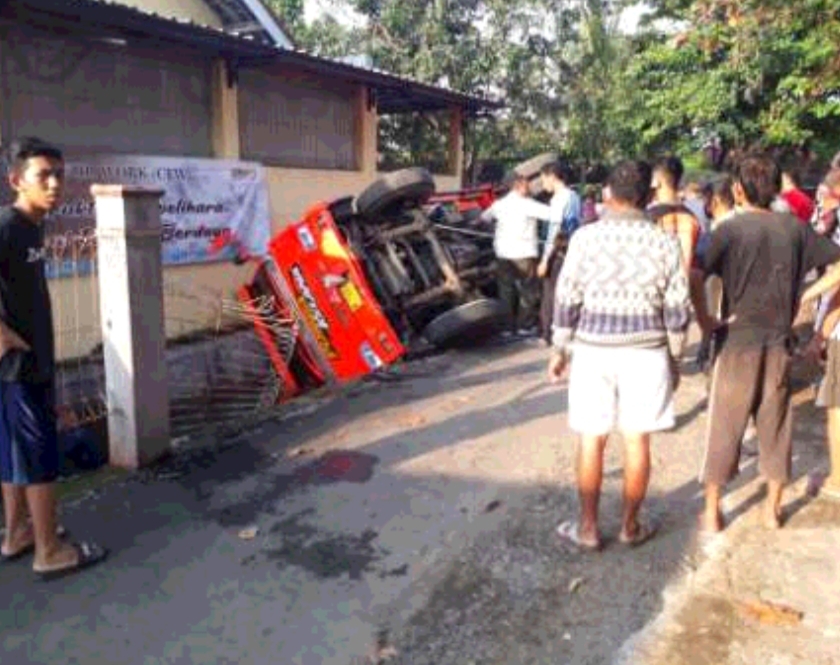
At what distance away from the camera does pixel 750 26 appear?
10414 millimetres

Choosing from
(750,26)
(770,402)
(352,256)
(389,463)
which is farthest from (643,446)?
(750,26)

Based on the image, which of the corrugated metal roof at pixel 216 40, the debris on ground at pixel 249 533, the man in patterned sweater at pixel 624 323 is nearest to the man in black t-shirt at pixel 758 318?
the man in patterned sweater at pixel 624 323

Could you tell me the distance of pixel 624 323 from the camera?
3770 mm

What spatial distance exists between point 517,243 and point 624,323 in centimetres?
→ 492

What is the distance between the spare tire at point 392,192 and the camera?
26.7 ft

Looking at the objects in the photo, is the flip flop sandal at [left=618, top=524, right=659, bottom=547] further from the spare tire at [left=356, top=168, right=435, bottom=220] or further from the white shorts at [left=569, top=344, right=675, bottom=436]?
the spare tire at [left=356, top=168, right=435, bottom=220]

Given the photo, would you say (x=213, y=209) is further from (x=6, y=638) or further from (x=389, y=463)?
(x=6, y=638)

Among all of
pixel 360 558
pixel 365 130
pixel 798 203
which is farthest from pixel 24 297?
pixel 365 130

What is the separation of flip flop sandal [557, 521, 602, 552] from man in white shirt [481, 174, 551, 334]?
4.66 m

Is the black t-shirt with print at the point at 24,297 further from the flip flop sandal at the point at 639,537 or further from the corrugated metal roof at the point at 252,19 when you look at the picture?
the corrugated metal roof at the point at 252,19

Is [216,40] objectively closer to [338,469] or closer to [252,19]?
[252,19]

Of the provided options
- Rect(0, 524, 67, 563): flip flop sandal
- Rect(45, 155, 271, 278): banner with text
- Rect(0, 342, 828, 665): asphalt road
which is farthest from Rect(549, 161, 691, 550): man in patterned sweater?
Rect(45, 155, 271, 278): banner with text

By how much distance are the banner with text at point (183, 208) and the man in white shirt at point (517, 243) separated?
319 cm

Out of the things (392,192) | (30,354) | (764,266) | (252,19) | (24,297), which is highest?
(252,19)
